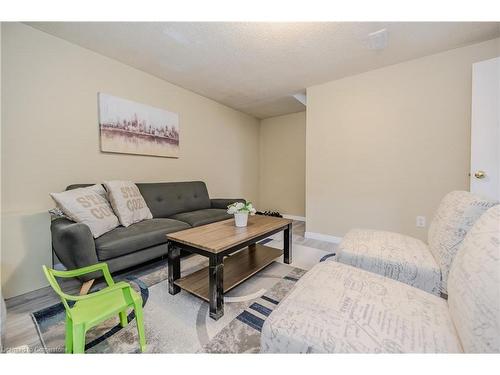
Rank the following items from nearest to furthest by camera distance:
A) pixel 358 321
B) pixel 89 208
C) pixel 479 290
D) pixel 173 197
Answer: pixel 479 290 < pixel 358 321 < pixel 89 208 < pixel 173 197

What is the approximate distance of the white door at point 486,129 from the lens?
66.7 inches

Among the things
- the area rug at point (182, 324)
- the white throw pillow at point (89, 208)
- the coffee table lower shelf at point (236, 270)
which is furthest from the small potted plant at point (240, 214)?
the white throw pillow at point (89, 208)

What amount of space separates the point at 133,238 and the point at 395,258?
75.3 inches

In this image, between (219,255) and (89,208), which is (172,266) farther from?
(89,208)

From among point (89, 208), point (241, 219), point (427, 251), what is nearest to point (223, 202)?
point (241, 219)

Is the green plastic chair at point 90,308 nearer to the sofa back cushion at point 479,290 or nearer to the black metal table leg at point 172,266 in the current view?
the black metal table leg at point 172,266

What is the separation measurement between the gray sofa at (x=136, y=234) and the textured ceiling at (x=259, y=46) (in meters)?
1.39

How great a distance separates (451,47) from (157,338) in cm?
350

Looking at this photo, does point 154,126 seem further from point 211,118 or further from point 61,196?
point 61,196

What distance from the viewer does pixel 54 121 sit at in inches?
71.6

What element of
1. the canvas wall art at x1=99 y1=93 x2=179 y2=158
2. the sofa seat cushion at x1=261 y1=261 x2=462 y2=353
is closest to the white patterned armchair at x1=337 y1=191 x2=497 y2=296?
the sofa seat cushion at x1=261 y1=261 x2=462 y2=353

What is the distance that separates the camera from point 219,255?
1.26m
